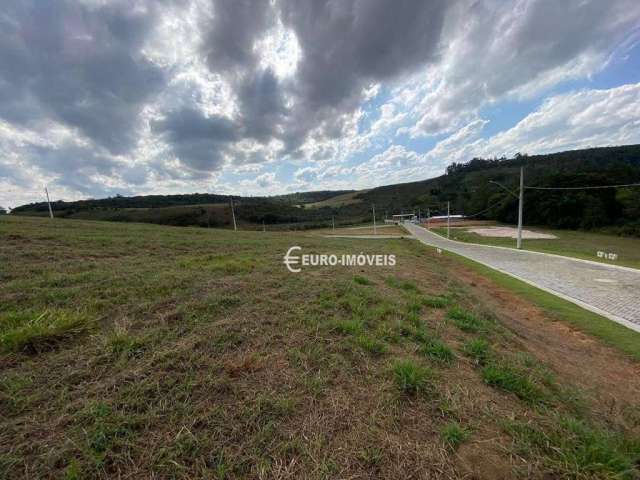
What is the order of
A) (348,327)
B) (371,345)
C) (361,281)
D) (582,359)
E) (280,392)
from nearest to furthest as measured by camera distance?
1. (280,392)
2. (371,345)
3. (348,327)
4. (582,359)
5. (361,281)

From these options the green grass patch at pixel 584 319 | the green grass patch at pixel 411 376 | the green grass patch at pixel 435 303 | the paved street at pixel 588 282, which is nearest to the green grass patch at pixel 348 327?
the green grass patch at pixel 411 376

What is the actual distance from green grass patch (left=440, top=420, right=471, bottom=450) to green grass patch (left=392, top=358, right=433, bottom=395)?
41cm

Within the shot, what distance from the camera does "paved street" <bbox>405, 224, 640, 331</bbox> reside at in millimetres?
6578

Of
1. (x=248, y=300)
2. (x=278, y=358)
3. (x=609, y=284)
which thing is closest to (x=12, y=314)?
(x=248, y=300)

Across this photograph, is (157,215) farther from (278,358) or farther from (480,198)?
(480,198)

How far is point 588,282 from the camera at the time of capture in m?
9.12

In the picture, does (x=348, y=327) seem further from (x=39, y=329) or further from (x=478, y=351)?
(x=39, y=329)

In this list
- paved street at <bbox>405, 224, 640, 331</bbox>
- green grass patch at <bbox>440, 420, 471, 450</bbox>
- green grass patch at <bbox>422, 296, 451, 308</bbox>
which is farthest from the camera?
paved street at <bbox>405, 224, 640, 331</bbox>

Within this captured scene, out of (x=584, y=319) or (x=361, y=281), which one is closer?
(x=584, y=319)

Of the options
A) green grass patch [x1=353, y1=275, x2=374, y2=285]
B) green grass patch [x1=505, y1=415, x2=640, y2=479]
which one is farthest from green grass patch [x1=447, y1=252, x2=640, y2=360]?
green grass patch [x1=353, y1=275, x2=374, y2=285]

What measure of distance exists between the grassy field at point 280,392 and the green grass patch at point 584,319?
2.35ft

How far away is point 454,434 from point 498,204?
6631cm

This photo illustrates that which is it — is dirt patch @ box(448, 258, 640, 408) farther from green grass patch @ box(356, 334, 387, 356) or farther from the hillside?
the hillside

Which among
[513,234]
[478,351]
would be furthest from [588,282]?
[513,234]
